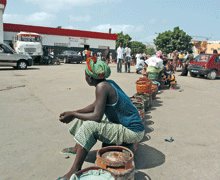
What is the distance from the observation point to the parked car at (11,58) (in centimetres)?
1917

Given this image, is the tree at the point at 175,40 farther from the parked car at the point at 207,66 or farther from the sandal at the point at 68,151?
the sandal at the point at 68,151

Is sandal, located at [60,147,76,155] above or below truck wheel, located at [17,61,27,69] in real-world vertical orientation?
below

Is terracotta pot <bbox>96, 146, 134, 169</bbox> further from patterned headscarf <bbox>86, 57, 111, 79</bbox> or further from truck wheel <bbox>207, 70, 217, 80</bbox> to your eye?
truck wheel <bbox>207, 70, 217, 80</bbox>

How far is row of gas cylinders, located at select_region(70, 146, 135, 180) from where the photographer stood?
2.97 m

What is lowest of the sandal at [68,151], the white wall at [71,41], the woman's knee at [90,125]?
the sandal at [68,151]

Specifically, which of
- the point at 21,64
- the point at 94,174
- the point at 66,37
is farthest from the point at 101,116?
the point at 66,37

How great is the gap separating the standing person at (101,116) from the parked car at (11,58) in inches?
661

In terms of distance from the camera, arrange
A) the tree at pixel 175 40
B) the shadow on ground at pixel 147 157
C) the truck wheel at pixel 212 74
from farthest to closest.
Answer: the tree at pixel 175 40
the truck wheel at pixel 212 74
the shadow on ground at pixel 147 157

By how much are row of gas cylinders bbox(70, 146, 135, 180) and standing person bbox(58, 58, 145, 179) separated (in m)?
0.19

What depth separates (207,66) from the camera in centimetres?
1797

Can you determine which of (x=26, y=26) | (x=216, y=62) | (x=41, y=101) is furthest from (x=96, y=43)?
(x=41, y=101)

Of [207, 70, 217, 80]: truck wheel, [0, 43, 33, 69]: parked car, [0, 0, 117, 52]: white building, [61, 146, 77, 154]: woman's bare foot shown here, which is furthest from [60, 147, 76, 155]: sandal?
[0, 0, 117, 52]: white building

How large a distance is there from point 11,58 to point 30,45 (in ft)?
24.5

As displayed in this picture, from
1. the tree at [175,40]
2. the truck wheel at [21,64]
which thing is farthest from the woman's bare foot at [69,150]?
the tree at [175,40]
